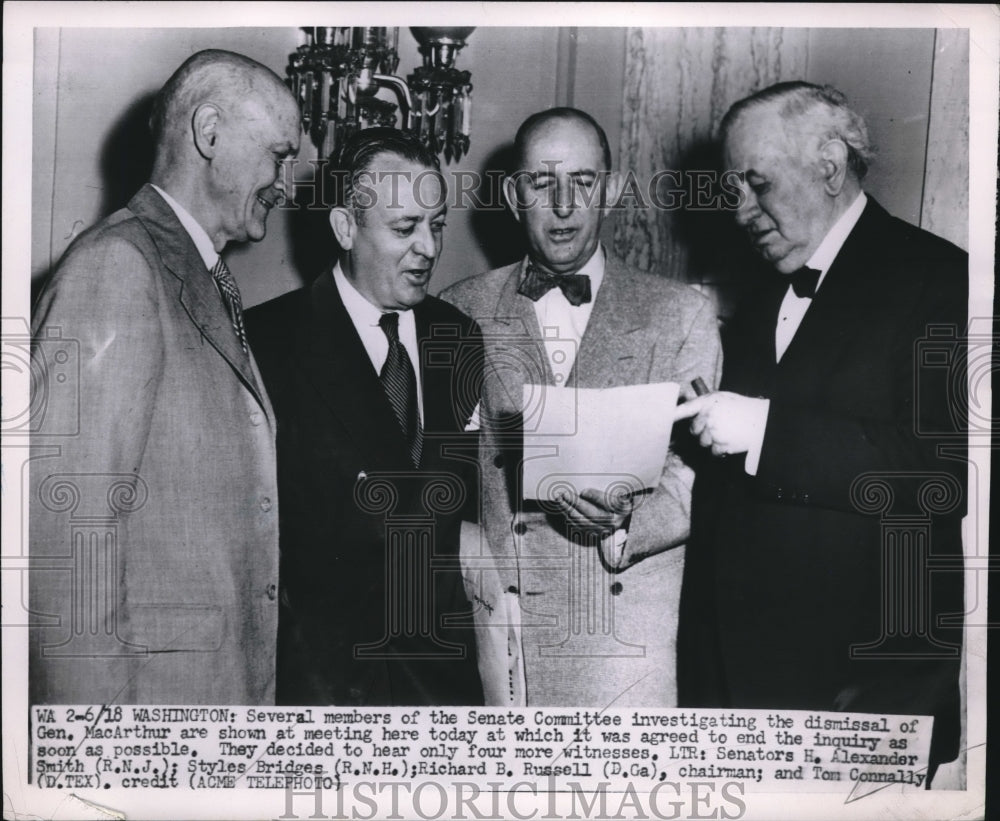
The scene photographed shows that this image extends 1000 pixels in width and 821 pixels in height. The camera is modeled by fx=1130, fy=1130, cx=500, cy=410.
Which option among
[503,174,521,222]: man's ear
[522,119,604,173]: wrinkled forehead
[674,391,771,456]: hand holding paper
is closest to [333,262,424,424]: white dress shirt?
[503,174,521,222]: man's ear

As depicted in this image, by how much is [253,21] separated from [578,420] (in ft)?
4.23

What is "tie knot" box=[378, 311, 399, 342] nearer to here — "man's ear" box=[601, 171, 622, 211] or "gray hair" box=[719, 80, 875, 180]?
"man's ear" box=[601, 171, 622, 211]

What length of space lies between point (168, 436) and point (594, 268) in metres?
1.12

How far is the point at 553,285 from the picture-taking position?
2811 millimetres

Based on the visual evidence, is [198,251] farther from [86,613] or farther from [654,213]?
[654,213]

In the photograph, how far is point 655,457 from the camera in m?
2.78

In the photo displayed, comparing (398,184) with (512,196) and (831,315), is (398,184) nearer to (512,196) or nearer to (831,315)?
(512,196)

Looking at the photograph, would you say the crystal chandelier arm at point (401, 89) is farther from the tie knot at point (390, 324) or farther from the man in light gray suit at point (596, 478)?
the tie knot at point (390, 324)

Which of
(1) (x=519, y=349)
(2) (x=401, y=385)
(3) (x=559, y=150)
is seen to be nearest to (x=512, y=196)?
(3) (x=559, y=150)

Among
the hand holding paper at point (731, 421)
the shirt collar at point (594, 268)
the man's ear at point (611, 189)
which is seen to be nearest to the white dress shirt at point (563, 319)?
the shirt collar at point (594, 268)

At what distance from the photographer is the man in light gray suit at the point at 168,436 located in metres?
2.71

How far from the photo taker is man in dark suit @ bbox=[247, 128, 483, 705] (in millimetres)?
2775

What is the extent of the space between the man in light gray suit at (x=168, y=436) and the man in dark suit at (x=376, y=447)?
73 millimetres

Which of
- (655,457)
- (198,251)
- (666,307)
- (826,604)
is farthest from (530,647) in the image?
(198,251)
